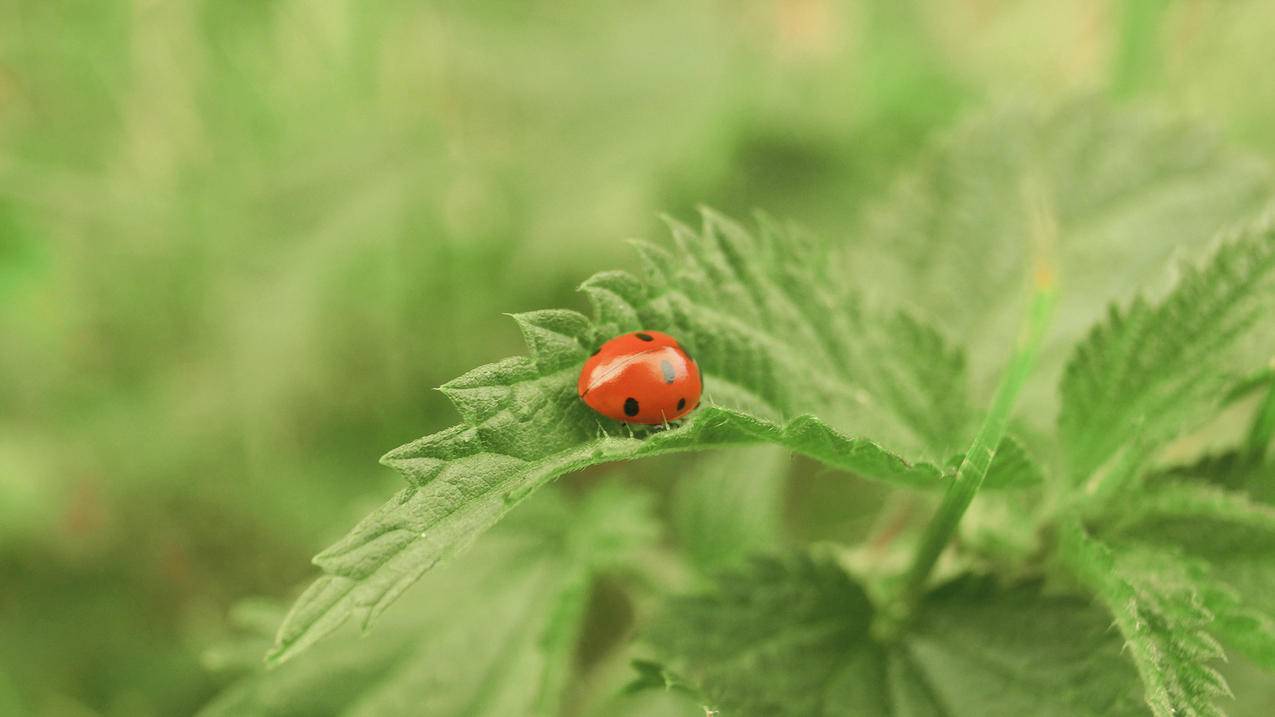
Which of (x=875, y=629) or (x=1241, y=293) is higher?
(x=1241, y=293)

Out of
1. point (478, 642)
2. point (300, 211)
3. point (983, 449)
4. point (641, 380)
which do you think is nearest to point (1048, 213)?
point (983, 449)

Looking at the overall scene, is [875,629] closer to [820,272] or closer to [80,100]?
[820,272]

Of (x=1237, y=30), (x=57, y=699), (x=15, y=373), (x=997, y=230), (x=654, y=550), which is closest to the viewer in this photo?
(x=997, y=230)

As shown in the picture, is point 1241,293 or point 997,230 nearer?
point 1241,293

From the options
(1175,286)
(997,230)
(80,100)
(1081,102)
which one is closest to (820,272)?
(1175,286)

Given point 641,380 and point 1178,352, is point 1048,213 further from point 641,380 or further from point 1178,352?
point 641,380

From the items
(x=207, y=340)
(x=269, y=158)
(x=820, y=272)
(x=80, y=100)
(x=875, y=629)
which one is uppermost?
(x=80, y=100)

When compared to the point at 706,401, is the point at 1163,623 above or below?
below

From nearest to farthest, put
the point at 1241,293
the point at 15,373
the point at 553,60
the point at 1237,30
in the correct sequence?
the point at 1241,293 → the point at 15,373 → the point at 1237,30 → the point at 553,60
